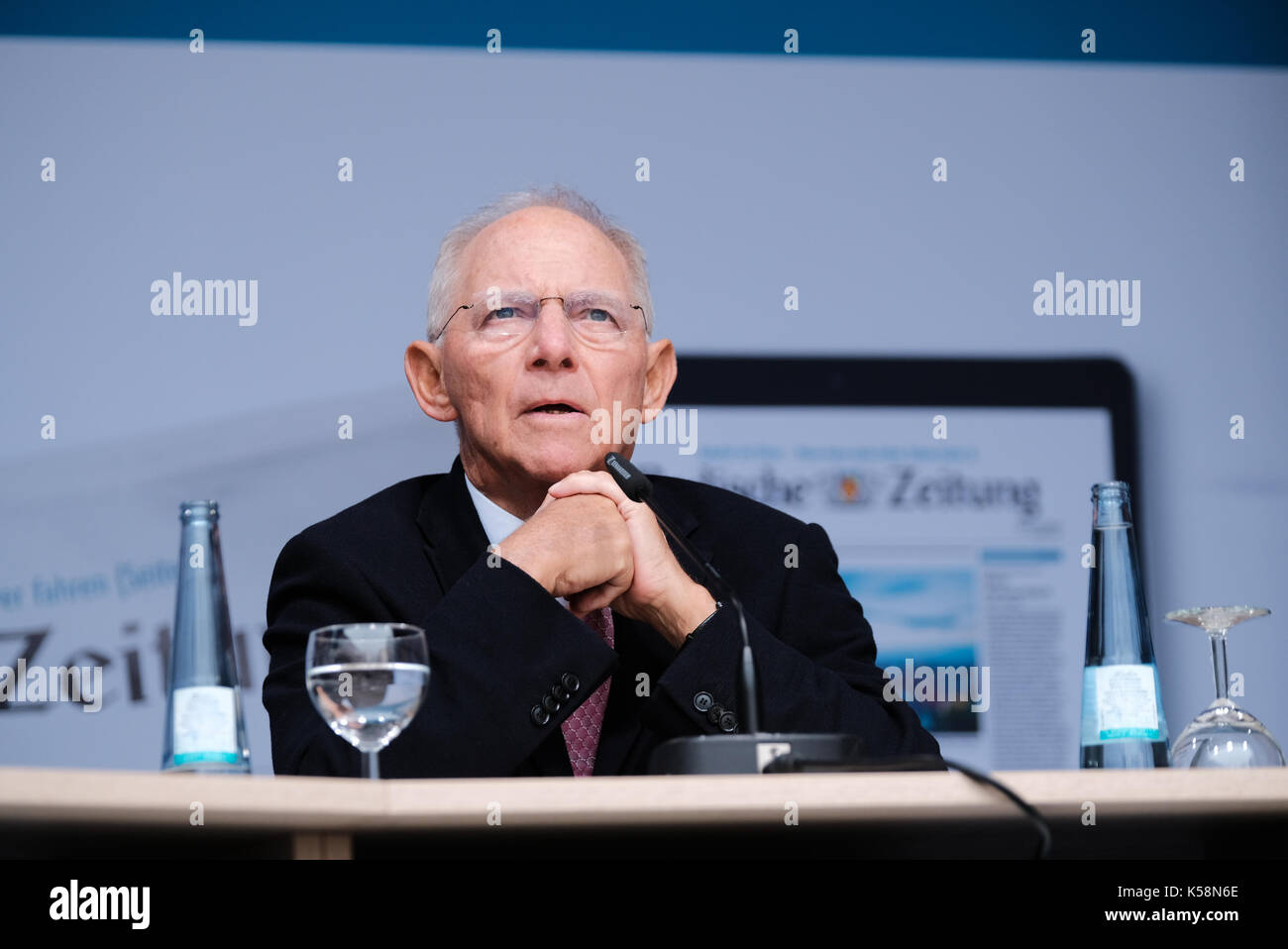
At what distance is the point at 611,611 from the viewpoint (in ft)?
6.90

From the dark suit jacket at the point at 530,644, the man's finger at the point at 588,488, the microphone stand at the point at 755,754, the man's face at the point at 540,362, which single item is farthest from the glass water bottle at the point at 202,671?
the man's face at the point at 540,362

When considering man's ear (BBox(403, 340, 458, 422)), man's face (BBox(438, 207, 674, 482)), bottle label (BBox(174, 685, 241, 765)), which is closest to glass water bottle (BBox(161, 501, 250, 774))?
bottle label (BBox(174, 685, 241, 765))

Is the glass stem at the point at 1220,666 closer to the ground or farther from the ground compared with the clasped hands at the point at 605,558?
closer to the ground

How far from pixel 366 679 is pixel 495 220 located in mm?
1178

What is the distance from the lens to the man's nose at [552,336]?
82.4 inches

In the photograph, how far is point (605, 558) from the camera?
1.80 m

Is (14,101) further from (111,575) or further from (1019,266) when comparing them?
(1019,266)

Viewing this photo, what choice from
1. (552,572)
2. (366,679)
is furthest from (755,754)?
(552,572)

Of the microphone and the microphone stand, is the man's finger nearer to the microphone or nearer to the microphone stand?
the microphone

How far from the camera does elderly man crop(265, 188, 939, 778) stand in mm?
1607

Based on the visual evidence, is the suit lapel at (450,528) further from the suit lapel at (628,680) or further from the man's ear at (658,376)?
the man's ear at (658,376)

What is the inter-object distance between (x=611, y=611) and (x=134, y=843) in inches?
39.8

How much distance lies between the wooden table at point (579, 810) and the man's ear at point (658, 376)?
1.22 metres

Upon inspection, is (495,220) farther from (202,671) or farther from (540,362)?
(202,671)
